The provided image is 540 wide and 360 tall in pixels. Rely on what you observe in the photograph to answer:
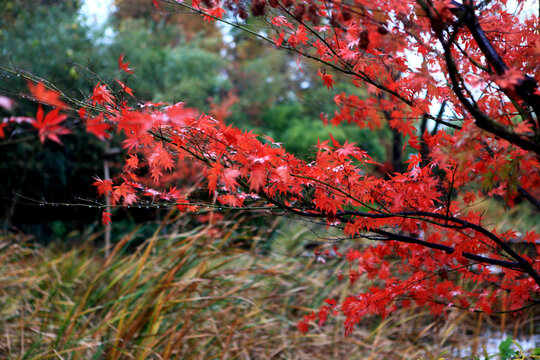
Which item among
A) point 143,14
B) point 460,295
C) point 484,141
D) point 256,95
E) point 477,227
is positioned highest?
point 143,14

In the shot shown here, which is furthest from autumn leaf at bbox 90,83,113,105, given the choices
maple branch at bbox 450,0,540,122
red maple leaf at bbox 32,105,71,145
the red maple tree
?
maple branch at bbox 450,0,540,122

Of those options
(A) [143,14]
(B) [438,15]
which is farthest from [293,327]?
(A) [143,14]

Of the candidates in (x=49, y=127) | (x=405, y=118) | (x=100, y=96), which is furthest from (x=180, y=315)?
(x=49, y=127)

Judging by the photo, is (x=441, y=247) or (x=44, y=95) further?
(x=441, y=247)

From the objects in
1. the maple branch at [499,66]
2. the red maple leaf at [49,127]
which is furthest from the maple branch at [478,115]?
the red maple leaf at [49,127]

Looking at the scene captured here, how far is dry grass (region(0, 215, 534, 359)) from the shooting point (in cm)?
258

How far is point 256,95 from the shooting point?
10.9 m

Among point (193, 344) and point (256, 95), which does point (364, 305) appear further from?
point (256, 95)

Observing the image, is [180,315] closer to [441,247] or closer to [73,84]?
[441,247]

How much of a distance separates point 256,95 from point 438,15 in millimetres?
9843

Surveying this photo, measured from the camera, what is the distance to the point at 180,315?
281 centimetres

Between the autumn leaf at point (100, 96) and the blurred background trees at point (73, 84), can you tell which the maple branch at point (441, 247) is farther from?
the blurred background trees at point (73, 84)

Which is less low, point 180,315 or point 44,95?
point 44,95

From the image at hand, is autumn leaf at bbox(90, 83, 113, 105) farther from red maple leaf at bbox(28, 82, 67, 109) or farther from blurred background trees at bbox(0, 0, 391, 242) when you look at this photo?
blurred background trees at bbox(0, 0, 391, 242)
